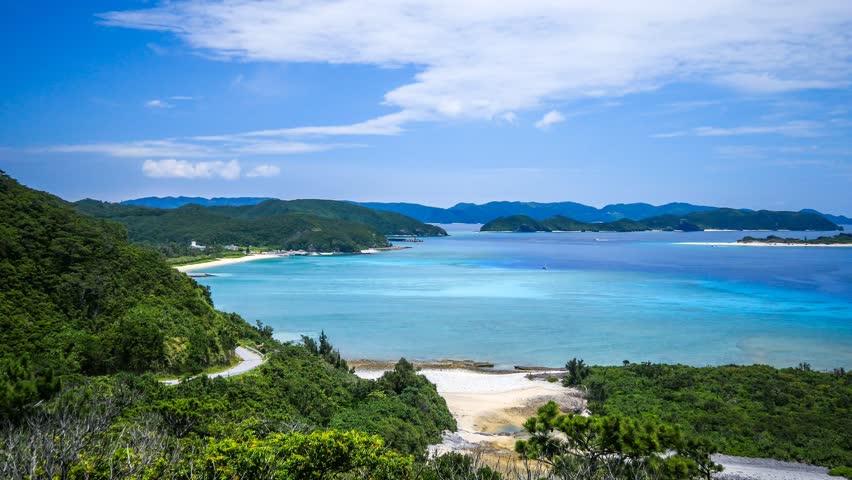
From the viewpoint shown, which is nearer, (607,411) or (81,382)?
(81,382)

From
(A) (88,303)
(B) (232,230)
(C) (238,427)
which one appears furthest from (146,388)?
(B) (232,230)

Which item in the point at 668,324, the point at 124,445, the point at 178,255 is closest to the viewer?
the point at 124,445

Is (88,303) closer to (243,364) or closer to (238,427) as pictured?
(243,364)

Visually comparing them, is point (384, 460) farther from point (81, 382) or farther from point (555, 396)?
point (555, 396)

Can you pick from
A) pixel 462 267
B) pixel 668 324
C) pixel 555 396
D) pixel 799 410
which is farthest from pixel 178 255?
Answer: pixel 799 410

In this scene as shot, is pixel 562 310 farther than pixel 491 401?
Yes

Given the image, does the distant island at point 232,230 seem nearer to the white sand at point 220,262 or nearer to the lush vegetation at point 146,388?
the white sand at point 220,262

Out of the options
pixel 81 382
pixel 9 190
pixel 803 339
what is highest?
pixel 9 190

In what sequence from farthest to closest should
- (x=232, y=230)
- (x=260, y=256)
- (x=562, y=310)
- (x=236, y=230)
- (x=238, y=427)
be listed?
(x=236, y=230), (x=232, y=230), (x=260, y=256), (x=562, y=310), (x=238, y=427)

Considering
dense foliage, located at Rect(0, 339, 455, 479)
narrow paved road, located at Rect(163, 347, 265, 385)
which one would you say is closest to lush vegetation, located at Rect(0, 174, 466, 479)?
dense foliage, located at Rect(0, 339, 455, 479)
